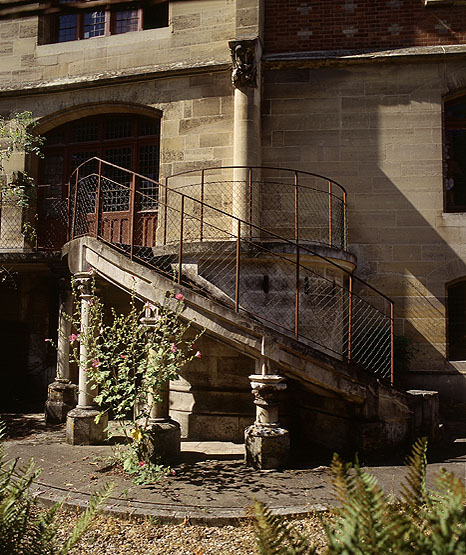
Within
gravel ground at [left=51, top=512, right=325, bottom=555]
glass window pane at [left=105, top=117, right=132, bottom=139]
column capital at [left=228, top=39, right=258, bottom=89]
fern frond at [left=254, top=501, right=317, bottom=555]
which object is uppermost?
column capital at [left=228, top=39, right=258, bottom=89]

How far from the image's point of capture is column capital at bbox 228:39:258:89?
348 inches

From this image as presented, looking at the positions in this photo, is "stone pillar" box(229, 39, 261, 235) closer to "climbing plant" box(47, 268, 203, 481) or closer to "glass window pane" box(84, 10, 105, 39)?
"climbing plant" box(47, 268, 203, 481)

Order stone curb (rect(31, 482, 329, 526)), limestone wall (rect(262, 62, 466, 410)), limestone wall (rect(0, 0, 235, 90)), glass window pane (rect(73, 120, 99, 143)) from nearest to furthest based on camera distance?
stone curb (rect(31, 482, 329, 526))
limestone wall (rect(262, 62, 466, 410))
limestone wall (rect(0, 0, 235, 90))
glass window pane (rect(73, 120, 99, 143))

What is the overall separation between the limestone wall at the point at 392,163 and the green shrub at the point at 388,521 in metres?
7.51

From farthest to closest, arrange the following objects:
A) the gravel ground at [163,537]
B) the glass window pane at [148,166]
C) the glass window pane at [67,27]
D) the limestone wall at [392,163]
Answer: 1. the glass window pane at [67,27]
2. the glass window pane at [148,166]
3. the limestone wall at [392,163]
4. the gravel ground at [163,537]

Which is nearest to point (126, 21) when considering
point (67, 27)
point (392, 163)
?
point (67, 27)

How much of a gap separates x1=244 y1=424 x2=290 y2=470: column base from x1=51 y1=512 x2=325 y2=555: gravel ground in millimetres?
1459

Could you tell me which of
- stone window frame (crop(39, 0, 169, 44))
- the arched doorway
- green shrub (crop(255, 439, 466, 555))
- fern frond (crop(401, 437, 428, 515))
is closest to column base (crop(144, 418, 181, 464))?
green shrub (crop(255, 439, 466, 555))

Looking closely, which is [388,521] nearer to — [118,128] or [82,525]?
[82,525]

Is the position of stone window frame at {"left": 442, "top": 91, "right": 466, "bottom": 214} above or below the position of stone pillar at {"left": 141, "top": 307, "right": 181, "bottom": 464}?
above

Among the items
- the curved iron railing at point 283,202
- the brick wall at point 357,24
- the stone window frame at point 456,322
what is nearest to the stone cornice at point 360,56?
the brick wall at point 357,24

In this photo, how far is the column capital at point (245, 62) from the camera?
8.83m

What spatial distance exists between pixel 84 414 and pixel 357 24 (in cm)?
828

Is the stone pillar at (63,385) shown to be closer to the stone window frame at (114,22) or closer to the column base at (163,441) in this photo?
the column base at (163,441)
